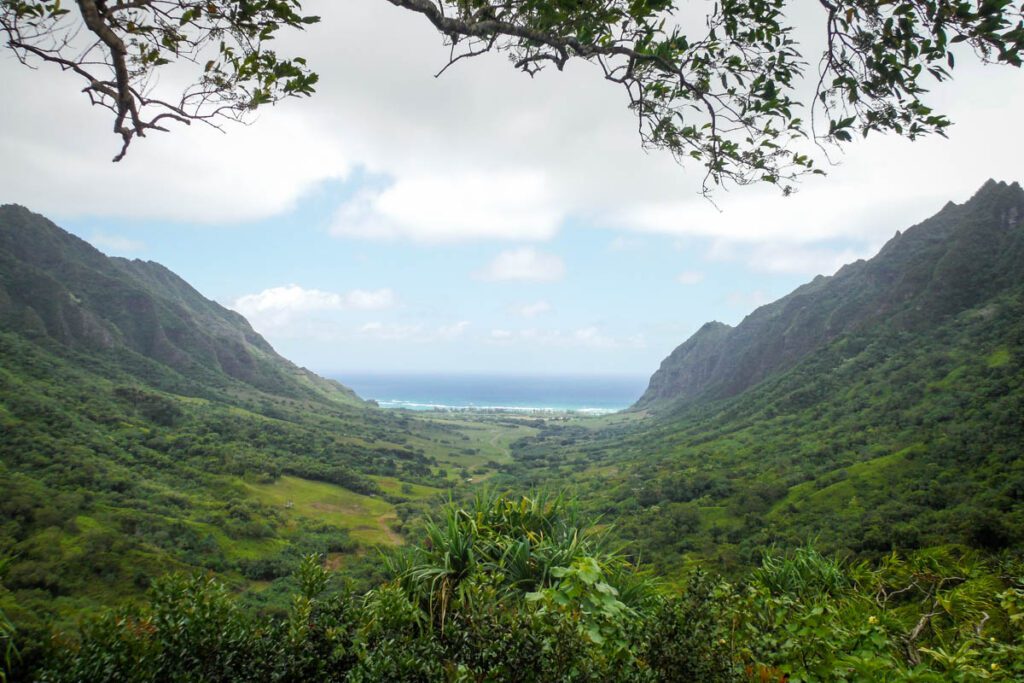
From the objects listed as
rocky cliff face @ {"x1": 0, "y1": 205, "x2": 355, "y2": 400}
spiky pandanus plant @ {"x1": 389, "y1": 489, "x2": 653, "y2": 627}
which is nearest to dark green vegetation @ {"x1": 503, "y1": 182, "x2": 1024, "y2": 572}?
spiky pandanus plant @ {"x1": 389, "y1": 489, "x2": 653, "y2": 627}

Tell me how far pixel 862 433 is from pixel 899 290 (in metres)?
47.5

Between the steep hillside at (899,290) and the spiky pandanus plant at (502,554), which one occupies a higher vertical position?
the steep hillside at (899,290)

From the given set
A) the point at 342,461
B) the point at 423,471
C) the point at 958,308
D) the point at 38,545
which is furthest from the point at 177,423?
the point at 958,308

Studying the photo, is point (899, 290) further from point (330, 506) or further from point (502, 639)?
point (502, 639)

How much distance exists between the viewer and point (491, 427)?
6280 inches

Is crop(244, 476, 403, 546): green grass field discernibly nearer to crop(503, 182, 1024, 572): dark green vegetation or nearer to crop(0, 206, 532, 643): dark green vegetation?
crop(0, 206, 532, 643): dark green vegetation

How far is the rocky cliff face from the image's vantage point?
319 feet

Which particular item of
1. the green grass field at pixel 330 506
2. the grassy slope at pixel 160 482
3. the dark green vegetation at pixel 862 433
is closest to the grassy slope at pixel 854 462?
the dark green vegetation at pixel 862 433

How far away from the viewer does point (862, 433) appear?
56406mm

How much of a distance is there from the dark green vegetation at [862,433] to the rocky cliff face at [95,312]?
8382cm

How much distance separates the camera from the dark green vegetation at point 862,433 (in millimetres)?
33125

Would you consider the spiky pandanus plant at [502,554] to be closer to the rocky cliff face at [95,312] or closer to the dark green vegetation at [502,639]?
the dark green vegetation at [502,639]

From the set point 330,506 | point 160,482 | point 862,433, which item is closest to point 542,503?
point 862,433

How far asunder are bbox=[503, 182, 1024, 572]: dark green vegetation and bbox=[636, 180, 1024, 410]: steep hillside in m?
0.32
